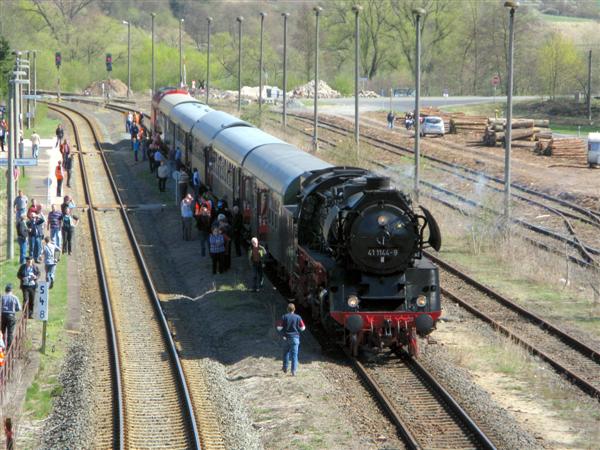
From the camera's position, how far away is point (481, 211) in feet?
105

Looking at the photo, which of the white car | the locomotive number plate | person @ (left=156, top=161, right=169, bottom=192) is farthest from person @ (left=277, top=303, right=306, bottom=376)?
the white car

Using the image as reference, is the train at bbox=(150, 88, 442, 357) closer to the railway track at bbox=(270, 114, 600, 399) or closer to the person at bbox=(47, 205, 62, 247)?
the railway track at bbox=(270, 114, 600, 399)

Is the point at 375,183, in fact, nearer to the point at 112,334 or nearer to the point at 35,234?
the point at 112,334

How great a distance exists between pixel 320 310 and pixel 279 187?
4.24 metres

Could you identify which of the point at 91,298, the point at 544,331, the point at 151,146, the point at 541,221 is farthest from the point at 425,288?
the point at 151,146

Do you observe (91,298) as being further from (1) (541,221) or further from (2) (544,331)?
(1) (541,221)

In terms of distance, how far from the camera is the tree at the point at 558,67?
89.5 meters

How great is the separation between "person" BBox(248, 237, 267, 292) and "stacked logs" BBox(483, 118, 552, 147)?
3300 centimetres

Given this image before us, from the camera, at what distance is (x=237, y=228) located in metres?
28.0

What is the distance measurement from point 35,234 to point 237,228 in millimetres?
5062

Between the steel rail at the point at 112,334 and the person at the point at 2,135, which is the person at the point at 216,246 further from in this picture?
the person at the point at 2,135

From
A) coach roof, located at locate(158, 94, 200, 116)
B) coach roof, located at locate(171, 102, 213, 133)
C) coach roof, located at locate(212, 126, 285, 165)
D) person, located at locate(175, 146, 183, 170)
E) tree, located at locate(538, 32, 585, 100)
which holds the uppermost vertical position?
tree, located at locate(538, 32, 585, 100)

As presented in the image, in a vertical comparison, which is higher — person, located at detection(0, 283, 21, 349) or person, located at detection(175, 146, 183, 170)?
person, located at detection(175, 146, 183, 170)

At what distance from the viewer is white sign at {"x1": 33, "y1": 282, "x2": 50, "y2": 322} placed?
19766 millimetres
